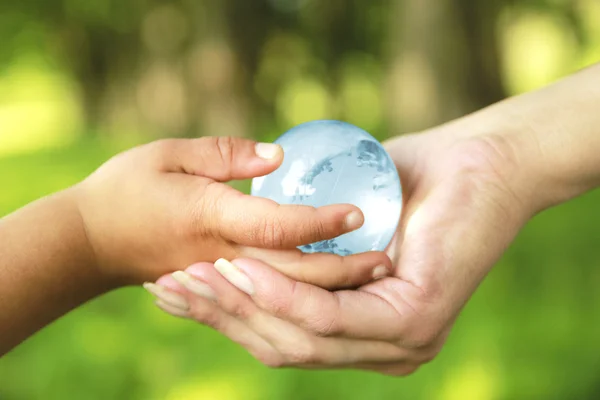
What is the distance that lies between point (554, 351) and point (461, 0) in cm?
493

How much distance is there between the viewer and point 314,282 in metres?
2.29

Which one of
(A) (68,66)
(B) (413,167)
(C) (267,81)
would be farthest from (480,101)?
(A) (68,66)

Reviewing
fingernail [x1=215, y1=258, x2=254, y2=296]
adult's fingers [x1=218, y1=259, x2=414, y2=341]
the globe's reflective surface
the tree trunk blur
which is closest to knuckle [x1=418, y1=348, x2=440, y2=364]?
adult's fingers [x1=218, y1=259, x2=414, y2=341]

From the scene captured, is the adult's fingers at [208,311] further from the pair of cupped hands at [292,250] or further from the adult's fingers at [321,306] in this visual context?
the adult's fingers at [321,306]

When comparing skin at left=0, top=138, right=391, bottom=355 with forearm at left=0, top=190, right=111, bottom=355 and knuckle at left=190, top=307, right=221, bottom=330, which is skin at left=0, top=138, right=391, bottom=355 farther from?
knuckle at left=190, top=307, right=221, bottom=330

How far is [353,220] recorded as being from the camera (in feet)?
7.12

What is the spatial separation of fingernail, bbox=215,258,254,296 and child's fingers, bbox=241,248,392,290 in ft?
0.61

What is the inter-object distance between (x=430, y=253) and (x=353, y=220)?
35 cm

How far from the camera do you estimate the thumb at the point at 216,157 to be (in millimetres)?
2400

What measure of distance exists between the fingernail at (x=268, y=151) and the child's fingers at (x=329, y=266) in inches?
12.8

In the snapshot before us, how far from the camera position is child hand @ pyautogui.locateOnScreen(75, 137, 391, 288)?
224 centimetres

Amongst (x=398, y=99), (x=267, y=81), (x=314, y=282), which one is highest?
(x=314, y=282)

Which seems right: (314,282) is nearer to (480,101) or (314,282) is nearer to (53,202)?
(53,202)

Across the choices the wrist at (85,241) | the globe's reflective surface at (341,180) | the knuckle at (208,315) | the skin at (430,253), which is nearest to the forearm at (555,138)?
the skin at (430,253)
